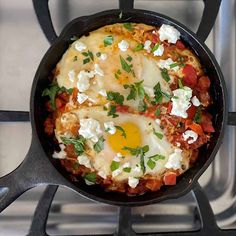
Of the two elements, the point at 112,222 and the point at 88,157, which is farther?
the point at 112,222

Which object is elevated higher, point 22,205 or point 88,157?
point 88,157

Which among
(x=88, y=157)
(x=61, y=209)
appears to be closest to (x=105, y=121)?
(x=88, y=157)

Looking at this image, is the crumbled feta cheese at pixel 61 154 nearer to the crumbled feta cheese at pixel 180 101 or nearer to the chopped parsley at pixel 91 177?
the chopped parsley at pixel 91 177

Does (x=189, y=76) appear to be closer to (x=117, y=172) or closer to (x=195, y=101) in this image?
(x=195, y=101)

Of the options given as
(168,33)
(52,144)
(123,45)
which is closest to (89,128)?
(52,144)

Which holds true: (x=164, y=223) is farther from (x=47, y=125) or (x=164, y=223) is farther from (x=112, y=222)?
(x=47, y=125)

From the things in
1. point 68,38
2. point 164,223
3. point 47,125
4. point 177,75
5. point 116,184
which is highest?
point 68,38
